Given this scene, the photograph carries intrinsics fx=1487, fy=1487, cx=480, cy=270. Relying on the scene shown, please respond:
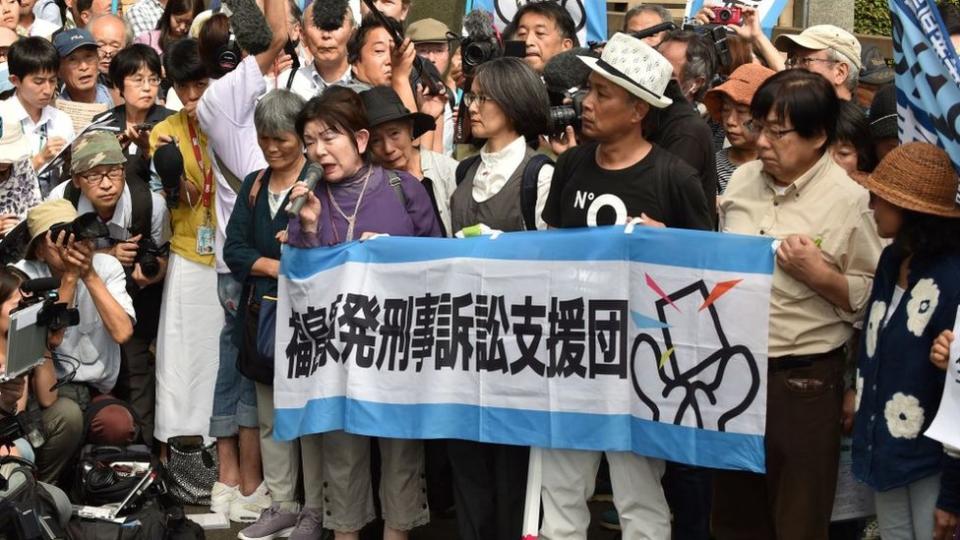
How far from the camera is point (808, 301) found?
229 inches

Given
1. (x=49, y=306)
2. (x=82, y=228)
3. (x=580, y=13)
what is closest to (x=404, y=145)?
(x=82, y=228)

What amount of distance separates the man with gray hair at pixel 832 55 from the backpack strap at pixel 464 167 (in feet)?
6.38

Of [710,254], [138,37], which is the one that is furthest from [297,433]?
[138,37]

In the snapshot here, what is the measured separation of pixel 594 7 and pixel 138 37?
12.2ft

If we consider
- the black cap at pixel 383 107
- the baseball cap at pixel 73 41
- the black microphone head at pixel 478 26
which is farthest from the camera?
the baseball cap at pixel 73 41

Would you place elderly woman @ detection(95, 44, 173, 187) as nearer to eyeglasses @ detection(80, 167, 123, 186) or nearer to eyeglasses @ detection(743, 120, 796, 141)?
eyeglasses @ detection(80, 167, 123, 186)

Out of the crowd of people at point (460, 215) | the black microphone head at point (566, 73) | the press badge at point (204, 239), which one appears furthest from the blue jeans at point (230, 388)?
the black microphone head at point (566, 73)

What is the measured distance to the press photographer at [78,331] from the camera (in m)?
7.51

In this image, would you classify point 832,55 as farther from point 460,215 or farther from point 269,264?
point 269,264

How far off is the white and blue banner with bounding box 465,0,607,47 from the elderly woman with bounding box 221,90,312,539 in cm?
312

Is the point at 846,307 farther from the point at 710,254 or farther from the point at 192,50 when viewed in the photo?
the point at 192,50

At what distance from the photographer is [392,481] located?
6.83 m

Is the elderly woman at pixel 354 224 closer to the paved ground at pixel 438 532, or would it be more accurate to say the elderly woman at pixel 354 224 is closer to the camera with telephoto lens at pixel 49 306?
the paved ground at pixel 438 532

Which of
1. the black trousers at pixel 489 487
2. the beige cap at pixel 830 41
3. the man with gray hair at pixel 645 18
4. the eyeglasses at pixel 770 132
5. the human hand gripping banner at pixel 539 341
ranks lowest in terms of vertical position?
the black trousers at pixel 489 487
